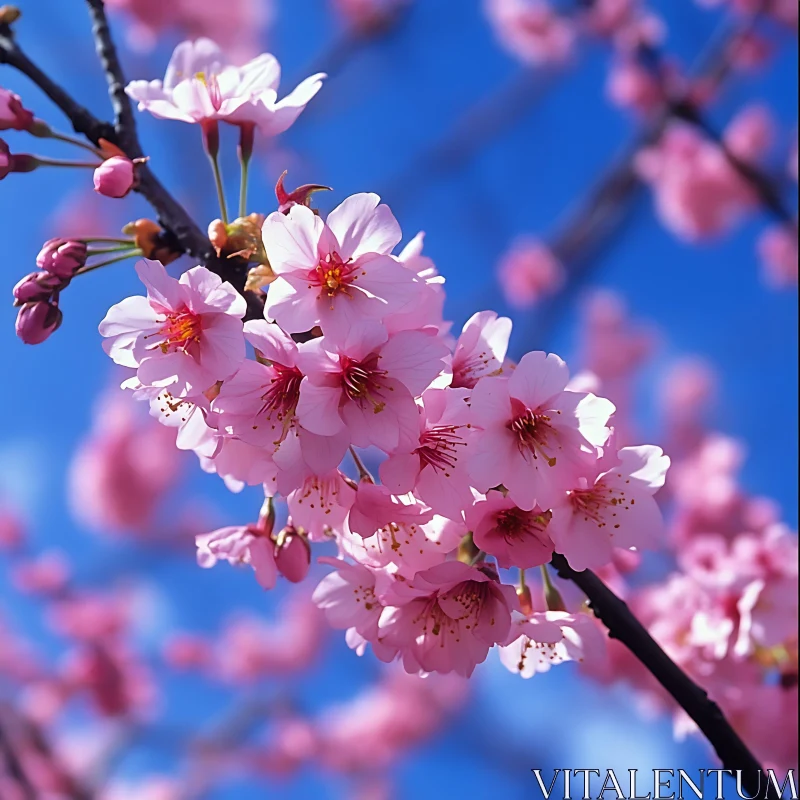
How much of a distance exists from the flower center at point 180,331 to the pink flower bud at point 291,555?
16.7 inches

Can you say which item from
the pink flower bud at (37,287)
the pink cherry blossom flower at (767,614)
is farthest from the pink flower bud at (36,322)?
the pink cherry blossom flower at (767,614)

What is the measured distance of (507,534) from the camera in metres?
1.16

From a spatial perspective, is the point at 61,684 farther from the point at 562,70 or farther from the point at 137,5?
the point at 562,70

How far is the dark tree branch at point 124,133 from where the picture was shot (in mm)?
1295

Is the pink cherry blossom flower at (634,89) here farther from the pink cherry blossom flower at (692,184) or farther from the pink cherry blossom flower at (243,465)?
the pink cherry blossom flower at (243,465)

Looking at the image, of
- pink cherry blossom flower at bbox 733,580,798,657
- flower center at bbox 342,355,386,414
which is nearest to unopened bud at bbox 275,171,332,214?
flower center at bbox 342,355,386,414

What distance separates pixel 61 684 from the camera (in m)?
6.10

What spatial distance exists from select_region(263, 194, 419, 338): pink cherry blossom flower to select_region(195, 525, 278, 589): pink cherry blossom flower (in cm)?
51

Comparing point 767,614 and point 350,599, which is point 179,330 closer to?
point 350,599

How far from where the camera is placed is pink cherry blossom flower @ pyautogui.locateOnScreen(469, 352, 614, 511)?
1.13 m

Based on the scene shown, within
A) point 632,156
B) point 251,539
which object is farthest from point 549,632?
point 632,156

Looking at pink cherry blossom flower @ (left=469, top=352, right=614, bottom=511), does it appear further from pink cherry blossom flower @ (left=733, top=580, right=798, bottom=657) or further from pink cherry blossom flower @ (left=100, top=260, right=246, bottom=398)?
pink cherry blossom flower @ (left=733, top=580, right=798, bottom=657)

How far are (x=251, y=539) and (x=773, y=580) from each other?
1411mm

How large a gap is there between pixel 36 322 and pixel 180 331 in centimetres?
23
